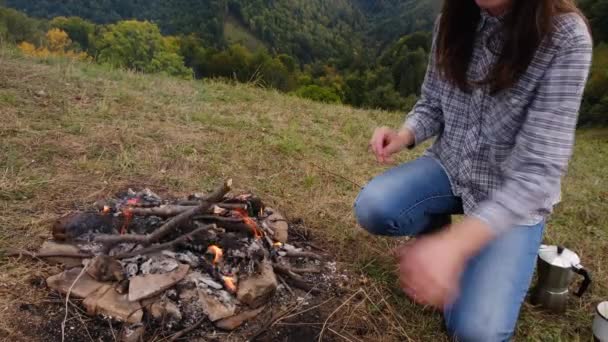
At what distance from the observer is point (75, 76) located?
4762mm

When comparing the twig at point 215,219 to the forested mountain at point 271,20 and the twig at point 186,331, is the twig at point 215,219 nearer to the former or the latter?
the twig at point 186,331

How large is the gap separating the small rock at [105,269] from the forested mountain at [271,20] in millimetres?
48082

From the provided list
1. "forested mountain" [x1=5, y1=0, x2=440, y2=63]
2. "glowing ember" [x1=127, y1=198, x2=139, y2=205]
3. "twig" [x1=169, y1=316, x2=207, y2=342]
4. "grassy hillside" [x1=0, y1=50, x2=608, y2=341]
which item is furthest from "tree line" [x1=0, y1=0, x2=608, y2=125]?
"forested mountain" [x1=5, y1=0, x2=440, y2=63]

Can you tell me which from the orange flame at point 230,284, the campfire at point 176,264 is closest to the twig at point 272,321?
the campfire at point 176,264

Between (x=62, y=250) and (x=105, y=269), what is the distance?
0.31 m

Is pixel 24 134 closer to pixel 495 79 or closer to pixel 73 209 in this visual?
pixel 73 209

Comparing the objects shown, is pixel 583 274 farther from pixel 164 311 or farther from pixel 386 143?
pixel 164 311

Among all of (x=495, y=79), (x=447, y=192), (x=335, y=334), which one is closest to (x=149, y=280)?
(x=335, y=334)

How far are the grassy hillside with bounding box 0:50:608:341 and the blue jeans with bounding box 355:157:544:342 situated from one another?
315 millimetres

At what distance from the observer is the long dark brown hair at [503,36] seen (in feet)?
4.77

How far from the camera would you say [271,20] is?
5753 centimetres

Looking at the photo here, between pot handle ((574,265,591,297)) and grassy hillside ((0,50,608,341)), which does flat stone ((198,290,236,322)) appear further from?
pot handle ((574,265,591,297))

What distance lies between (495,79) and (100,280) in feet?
5.71

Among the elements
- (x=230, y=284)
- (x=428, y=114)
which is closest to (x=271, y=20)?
(x=428, y=114)
